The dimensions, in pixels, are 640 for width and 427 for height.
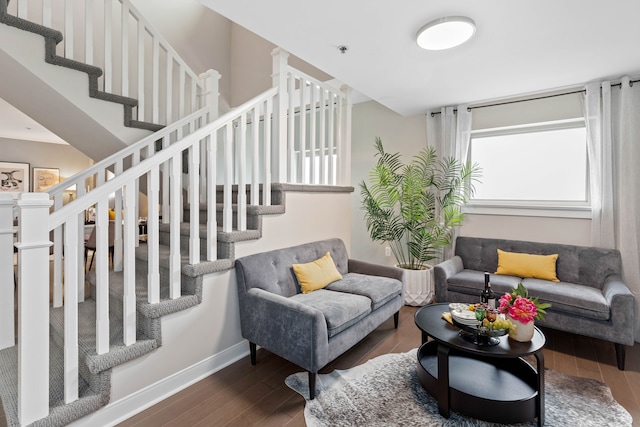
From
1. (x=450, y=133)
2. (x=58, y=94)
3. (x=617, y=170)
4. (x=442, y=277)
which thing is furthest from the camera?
(x=450, y=133)

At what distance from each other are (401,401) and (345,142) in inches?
106

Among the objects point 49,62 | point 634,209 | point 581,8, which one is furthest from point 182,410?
point 634,209

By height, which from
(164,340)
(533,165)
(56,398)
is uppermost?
(533,165)

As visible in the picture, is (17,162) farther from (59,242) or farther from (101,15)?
(59,242)

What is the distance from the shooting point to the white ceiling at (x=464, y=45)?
6.31ft

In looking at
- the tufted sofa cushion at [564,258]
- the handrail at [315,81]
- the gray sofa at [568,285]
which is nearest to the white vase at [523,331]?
the gray sofa at [568,285]

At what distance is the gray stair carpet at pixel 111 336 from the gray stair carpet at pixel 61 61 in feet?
3.98

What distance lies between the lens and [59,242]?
2275 millimetres

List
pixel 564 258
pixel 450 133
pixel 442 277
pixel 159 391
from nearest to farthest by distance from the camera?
pixel 159 391, pixel 564 258, pixel 442 277, pixel 450 133

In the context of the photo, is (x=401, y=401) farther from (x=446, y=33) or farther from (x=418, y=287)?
(x=446, y=33)

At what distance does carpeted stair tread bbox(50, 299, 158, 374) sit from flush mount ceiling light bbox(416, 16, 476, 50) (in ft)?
8.60

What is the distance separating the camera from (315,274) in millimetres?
2717

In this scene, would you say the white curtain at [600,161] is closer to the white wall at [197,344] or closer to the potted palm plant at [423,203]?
the potted palm plant at [423,203]

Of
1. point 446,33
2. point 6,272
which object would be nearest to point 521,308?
point 446,33
